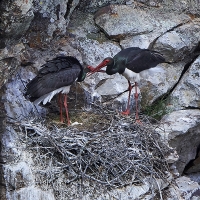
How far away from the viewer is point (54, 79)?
7625mm

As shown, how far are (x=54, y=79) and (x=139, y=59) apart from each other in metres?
1.18

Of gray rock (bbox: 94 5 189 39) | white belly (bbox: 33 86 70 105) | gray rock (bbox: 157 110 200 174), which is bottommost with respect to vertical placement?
gray rock (bbox: 157 110 200 174)

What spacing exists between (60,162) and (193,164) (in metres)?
2.40

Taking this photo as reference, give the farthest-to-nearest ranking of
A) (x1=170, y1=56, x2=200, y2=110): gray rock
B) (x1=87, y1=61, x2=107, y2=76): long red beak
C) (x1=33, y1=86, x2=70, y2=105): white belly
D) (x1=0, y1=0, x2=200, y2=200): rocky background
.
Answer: (x1=170, y1=56, x2=200, y2=110): gray rock → (x1=87, y1=61, x2=107, y2=76): long red beak → (x1=0, y1=0, x2=200, y2=200): rocky background → (x1=33, y1=86, x2=70, y2=105): white belly

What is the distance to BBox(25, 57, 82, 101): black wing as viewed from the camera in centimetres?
753

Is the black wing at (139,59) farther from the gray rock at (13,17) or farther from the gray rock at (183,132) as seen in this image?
the gray rock at (13,17)

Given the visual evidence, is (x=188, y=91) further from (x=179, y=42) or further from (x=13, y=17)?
(x=13, y=17)

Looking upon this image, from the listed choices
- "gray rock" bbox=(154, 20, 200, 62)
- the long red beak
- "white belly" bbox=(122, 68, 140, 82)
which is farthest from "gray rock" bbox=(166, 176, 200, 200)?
"gray rock" bbox=(154, 20, 200, 62)

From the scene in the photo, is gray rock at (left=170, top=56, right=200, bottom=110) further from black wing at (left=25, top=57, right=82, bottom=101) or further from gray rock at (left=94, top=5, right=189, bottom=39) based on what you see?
black wing at (left=25, top=57, right=82, bottom=101)

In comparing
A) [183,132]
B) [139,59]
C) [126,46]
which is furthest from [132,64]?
[183,132]

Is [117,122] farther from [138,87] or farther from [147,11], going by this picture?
[147,11]

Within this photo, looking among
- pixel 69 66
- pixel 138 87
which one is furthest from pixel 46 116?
pixel 138 87

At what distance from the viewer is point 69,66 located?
7789 mm

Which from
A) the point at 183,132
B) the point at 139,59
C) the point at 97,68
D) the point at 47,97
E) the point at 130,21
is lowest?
the point at 183,132
